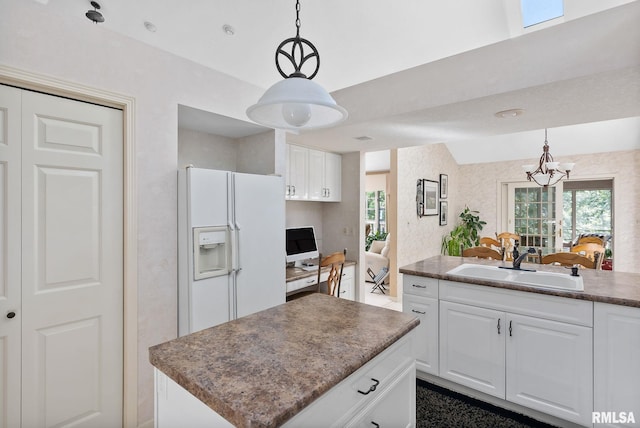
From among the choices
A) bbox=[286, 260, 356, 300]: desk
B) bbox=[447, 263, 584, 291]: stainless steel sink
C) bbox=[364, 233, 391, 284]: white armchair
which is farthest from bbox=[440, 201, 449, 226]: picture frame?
bbox=[447, 263, 584, 291]: stainless steel sink

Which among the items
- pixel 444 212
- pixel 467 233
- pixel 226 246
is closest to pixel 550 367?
pixel 226 246

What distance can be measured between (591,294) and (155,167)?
9.27 ft

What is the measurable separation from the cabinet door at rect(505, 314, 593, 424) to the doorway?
2.58 m

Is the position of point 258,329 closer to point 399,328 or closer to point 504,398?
point 399,328

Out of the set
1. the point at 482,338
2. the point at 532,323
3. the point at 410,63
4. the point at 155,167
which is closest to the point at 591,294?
the point at 532,323

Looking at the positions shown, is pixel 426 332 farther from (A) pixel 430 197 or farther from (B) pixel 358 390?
(A) pixel 430 197

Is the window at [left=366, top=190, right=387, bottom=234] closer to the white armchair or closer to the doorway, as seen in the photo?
the white armchair

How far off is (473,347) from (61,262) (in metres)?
2.72

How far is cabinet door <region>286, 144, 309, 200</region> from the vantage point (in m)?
3.69

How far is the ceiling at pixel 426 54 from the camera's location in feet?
6.28

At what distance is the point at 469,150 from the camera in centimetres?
666

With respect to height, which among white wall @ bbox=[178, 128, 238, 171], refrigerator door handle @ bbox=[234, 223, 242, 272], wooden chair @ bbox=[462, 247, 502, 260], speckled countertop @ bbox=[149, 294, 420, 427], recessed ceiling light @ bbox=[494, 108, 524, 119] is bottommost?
speckled countertop @ bbox=[149, 294, 420, 427]

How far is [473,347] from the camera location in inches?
91.7

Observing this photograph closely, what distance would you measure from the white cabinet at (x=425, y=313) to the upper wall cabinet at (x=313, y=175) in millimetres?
1704
